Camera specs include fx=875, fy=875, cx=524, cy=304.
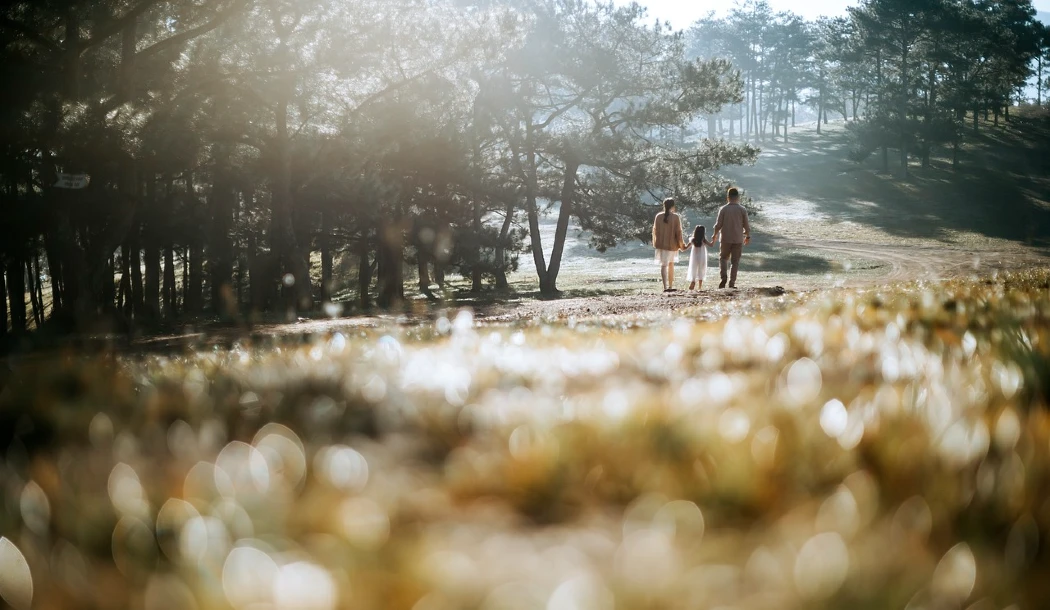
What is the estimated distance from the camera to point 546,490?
6.18ft

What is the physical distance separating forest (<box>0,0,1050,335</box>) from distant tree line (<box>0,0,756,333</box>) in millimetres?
70

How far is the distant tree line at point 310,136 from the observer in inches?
669

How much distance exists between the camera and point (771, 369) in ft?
11.5

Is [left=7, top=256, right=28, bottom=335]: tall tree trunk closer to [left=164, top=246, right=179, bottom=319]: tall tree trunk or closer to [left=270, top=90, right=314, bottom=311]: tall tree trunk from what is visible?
[left=164, top=246, right=179, bottom=319]: tall tree trunk

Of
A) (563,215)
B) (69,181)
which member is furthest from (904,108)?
(69,181)

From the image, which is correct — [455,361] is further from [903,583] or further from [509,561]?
[903,583]

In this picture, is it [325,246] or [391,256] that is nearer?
[391,256]

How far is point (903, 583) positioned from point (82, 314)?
18.4m

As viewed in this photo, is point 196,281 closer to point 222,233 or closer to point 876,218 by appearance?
point 222,233

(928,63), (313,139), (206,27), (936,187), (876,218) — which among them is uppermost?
(928,63)

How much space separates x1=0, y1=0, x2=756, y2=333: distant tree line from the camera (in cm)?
1700

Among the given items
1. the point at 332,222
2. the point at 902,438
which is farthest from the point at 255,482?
the point at 332,222

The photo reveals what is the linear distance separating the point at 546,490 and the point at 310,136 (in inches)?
914

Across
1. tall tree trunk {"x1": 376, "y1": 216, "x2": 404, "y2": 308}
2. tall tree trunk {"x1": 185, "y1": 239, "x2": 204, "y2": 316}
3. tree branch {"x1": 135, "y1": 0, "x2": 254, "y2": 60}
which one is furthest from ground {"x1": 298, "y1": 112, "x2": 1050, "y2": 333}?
tree branch {"x1": 135, "y1": 0, "x2": 254, "y2": 60}
